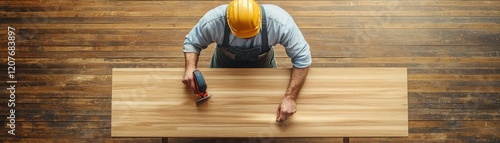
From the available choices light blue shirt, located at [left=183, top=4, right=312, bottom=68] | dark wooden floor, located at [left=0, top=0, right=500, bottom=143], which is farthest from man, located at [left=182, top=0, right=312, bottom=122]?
dark wooden floor, located at [left=0, top=0, right=500, bottom=143]

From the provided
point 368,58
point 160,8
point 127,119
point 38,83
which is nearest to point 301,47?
point 127,119

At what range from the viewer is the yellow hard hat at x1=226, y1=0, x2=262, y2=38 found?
2.27m

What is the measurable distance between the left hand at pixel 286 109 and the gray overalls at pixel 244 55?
0.95ft

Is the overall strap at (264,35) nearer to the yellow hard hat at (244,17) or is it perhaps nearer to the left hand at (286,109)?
the yellow hard hat at (244,17)

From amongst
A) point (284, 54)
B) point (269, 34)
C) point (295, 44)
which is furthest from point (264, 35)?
point (284, 54)

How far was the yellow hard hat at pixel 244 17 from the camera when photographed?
89.5 inches

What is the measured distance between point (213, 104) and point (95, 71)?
138 cm

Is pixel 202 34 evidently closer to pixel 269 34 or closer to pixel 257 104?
pixel 269 34

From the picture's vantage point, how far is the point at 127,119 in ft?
8.73

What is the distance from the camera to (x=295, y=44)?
100 inches

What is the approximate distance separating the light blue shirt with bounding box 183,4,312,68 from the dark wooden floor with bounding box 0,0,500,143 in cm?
103

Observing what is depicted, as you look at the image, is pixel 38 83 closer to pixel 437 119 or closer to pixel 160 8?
pixel 160 8

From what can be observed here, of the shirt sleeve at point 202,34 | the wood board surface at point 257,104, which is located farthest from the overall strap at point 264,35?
the shirt sleeve at point 202,34

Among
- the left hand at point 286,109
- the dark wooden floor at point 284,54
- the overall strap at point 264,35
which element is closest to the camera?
the overall strap at point 264,35
